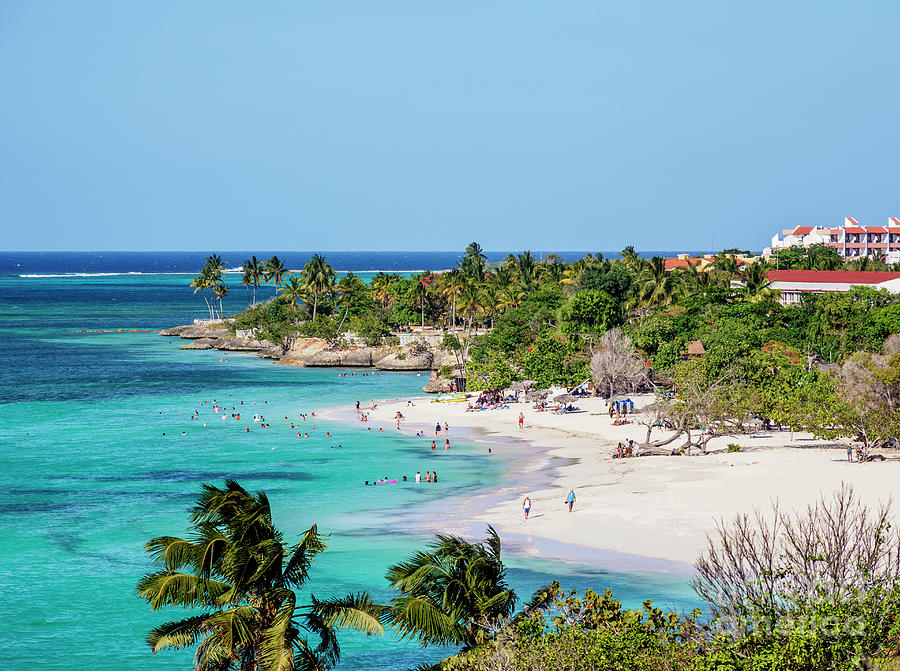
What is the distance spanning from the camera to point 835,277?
107m

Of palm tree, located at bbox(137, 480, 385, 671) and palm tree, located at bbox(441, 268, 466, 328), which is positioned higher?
palm tree, located at bbox(441, 268, 466, 328)

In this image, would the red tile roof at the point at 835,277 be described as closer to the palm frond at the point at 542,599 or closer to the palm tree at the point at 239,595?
the palm frond at the point at 542,599

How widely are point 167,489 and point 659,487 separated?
24894mm

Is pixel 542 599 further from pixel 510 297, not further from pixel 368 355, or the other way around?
pixel 510 297

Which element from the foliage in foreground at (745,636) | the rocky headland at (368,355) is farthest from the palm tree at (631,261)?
the foliage in foreground at (745,636)

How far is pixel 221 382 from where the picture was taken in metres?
95.2

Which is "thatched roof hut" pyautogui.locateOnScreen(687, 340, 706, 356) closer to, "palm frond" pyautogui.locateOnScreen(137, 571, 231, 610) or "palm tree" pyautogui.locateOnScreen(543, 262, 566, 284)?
"palm tree" pyautogui.locateOnScreen(543, 262, 566, 284)

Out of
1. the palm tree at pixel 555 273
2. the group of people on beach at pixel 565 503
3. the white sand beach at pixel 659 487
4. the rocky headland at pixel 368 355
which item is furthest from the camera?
the palm tree at pixel 555 273

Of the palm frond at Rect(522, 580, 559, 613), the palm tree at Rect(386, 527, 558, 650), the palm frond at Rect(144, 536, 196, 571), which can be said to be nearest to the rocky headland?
the palm frond at Rect(522, 580, 559, 613)

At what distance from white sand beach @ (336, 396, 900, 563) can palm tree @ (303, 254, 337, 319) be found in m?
63.7

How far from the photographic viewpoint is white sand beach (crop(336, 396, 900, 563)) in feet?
126

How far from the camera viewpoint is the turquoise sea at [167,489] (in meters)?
32.1

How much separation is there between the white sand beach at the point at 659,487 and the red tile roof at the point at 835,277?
53226 mm

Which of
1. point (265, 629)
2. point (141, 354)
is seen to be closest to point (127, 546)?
point (265, 629)
